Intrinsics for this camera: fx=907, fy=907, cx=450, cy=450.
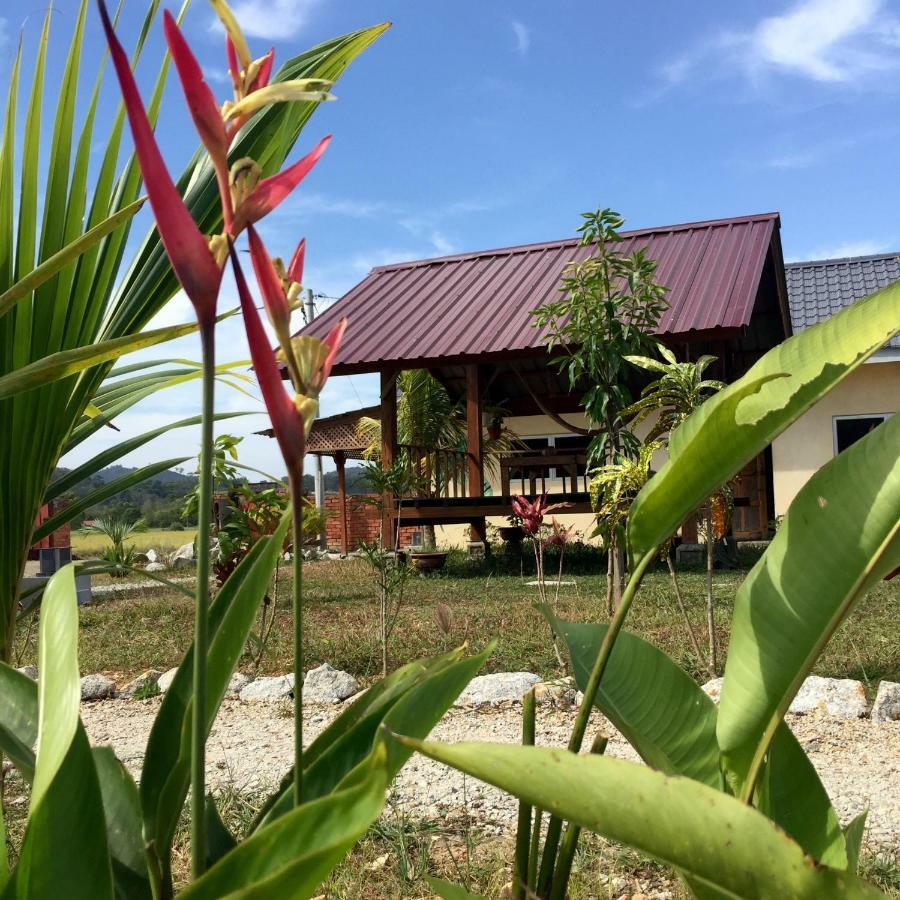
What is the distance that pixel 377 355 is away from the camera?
10961mm

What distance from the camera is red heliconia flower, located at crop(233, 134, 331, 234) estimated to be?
621 mm

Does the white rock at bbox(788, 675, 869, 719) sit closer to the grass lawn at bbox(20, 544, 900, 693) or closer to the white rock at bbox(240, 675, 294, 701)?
the grass lawn at bbox(20, 544, 900, 693)

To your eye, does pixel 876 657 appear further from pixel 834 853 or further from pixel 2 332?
pixel 2 332

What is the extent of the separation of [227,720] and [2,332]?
3130mm

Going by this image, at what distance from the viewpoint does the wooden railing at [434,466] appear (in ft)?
38.3

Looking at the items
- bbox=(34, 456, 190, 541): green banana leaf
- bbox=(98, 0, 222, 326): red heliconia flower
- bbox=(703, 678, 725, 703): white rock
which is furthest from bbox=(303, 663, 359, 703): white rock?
bbox=(98, 0, 222, 326): red heliconia flower

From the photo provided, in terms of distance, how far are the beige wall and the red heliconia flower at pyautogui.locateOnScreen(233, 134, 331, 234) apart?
12977mm

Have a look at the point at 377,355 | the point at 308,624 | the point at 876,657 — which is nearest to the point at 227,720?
the point at 308,624

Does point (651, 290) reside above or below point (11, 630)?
above

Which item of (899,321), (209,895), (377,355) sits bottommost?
(209,895)

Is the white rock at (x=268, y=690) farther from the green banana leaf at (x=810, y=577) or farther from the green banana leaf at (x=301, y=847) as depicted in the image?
the green banana leaf at (x=301, y=847)

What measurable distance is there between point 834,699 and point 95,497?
3292 mm

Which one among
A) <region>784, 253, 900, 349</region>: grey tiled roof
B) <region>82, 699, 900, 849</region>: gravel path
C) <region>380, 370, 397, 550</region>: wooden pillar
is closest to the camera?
<region>82, 699, 900, 849</region>: gravel path

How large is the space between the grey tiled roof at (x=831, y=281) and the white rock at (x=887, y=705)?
11432 millimetres
